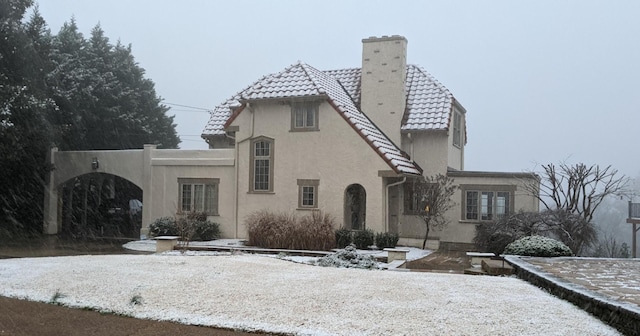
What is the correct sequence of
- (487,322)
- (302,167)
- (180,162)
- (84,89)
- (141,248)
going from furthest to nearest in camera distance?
(84,89) → (180,162) → (302,167) → (141,248) → (487,322)

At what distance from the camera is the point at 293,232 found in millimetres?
19078

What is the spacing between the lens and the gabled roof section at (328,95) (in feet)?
69.5

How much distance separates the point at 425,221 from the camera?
70.9ft

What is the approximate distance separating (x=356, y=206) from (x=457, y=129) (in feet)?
22.3

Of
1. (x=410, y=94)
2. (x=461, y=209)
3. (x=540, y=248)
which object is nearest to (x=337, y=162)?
(x=461, y=209)

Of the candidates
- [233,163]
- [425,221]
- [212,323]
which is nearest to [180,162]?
[233,163]

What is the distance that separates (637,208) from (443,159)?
30.7 feet

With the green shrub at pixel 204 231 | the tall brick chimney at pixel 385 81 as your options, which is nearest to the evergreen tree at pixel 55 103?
the green shrub at pixel 204 231

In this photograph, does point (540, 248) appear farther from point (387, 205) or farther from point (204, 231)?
point (204, 231)

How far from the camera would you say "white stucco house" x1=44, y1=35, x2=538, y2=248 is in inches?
850

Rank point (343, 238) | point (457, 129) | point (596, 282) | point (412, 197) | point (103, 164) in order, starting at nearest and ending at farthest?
point (596, 282) < point (343, 238) < point (412, 197) < point (103, 164) < point (457, 129)

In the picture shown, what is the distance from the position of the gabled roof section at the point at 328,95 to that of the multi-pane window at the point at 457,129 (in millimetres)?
3347

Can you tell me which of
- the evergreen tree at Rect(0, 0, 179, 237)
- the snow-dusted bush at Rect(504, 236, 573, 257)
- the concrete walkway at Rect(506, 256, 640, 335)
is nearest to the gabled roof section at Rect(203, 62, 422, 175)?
the snow-dusted bush at Rect(504, 236, 573, 257)

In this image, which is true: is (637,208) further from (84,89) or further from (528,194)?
(84,89)
